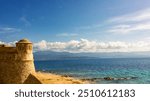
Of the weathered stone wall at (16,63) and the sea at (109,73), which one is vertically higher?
the weathered stone wall at (16,63)

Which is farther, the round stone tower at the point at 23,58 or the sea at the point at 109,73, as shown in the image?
the sea at the point at 109,73

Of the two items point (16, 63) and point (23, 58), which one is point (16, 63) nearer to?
point (16, 63)

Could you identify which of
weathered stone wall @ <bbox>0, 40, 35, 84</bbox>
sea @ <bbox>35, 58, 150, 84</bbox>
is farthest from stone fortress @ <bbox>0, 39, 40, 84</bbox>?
sea @ <bbox>35, 58, 150, 84</bbox>

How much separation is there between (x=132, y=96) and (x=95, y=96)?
252cm

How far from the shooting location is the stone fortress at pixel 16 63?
91.3 feet

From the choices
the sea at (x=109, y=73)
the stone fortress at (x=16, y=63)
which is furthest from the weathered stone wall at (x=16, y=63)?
the sea at (x=109, y=73)

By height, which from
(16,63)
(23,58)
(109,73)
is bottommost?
(109,73)

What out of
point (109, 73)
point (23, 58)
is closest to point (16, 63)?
point (23, 58)

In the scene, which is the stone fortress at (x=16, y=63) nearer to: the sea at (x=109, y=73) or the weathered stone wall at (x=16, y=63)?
the weathered stone wall at (x=16, y=63)

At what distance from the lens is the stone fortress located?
91.3ft

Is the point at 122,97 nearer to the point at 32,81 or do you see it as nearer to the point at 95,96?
the point at 95,96

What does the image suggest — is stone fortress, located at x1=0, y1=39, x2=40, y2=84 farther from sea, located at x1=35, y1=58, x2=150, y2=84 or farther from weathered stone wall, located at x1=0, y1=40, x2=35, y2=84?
sea, located at x1=35, y1=58, x2=150, y2=84

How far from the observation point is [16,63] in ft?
92.1

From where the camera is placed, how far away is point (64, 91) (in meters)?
20.3
